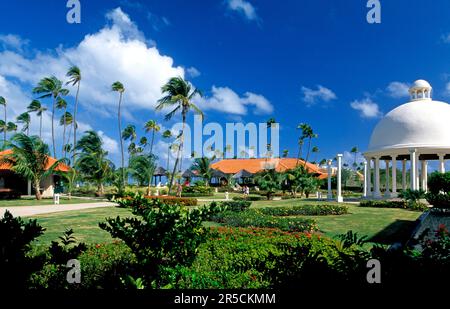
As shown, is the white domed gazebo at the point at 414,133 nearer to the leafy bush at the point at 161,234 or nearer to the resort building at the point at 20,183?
the leafy bush at the point at 161,234

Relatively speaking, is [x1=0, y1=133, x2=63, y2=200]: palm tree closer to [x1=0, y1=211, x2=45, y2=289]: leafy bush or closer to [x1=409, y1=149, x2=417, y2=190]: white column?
[x1=0, y1=211, x2=45, y2=289]: leafy bush

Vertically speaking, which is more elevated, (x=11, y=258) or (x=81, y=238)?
(x=11, y=258)

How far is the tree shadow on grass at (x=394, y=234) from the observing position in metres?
10.5

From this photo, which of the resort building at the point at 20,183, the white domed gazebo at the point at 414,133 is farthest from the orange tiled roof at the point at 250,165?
the resort building at the point at 20,183

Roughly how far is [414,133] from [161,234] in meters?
29.4

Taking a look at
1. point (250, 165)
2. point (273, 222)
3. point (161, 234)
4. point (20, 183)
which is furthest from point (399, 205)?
point (250, 165)

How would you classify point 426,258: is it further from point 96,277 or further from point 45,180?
point 45,180

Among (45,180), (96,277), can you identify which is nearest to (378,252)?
(96,277)

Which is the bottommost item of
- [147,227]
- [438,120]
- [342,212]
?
[342,212]

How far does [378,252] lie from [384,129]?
31429 mm

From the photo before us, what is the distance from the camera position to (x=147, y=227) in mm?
5250

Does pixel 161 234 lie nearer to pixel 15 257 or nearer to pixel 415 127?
pixel 15 257

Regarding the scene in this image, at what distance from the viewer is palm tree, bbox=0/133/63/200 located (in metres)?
29.4

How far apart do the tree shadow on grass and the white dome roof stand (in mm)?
16197
